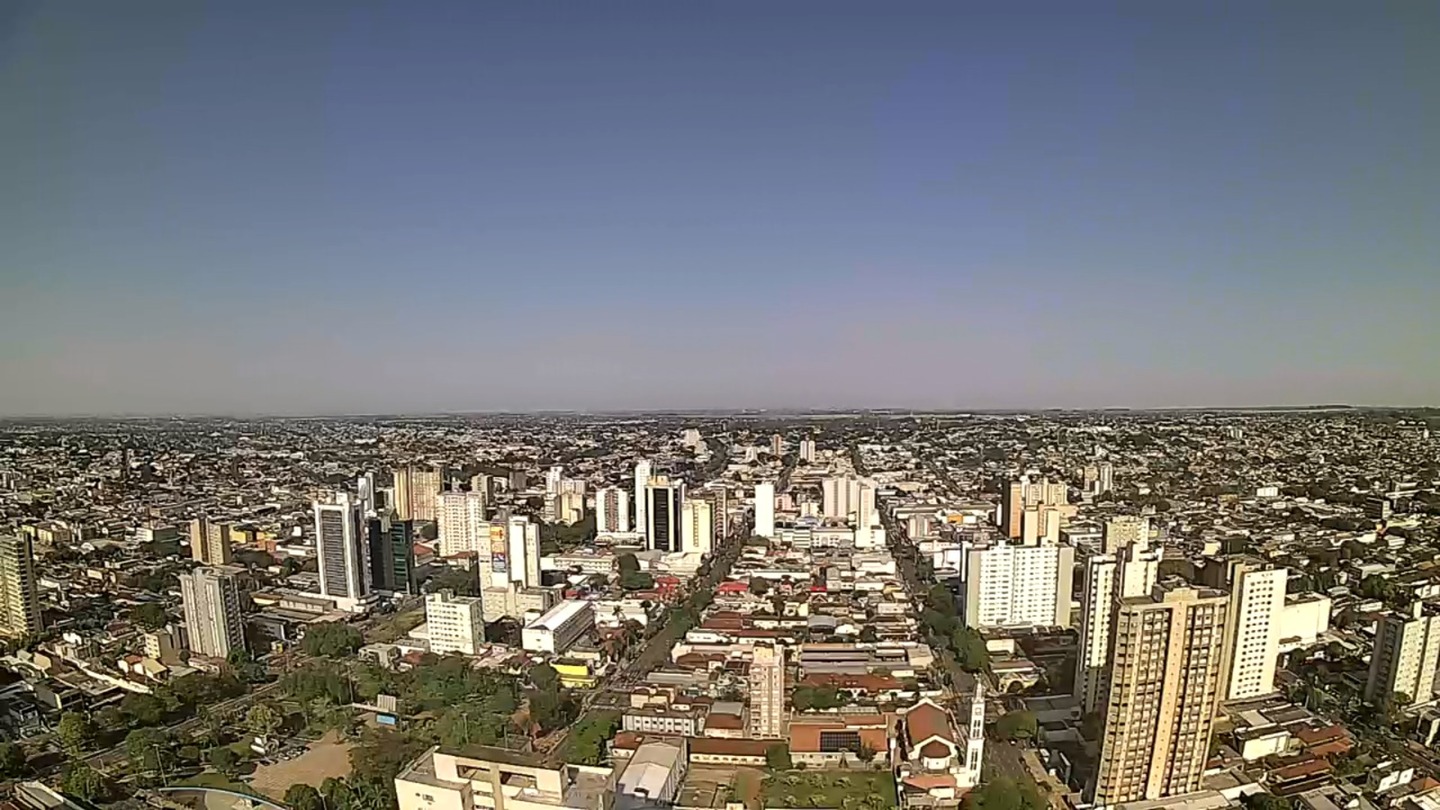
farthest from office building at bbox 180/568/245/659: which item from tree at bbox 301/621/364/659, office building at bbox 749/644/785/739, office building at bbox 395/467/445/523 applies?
office building at bbox 749/644/785/739

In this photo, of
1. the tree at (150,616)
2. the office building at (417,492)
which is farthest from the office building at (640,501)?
the tree at (150,616)

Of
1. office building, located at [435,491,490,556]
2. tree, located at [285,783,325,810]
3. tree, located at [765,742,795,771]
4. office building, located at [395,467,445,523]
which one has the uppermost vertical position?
office building, located at [395,467,445,523]

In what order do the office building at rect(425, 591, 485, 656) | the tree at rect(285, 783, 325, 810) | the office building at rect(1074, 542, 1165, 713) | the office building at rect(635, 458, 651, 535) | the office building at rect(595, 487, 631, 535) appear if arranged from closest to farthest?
1. the tree at rect(285, 783, 325, 810)
2. the office building at rect(1074, 542, 1165, 713)
3. the office building at rect(425, 591, 485, 656)
4. the office building at rect(635, 458, 651, 535)
5. the office building at rect(595, 487, 631, 535)

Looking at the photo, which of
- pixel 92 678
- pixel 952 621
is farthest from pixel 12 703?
pixel 952 621

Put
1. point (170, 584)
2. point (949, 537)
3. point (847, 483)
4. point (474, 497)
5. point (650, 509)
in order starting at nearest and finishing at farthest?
point (170, 584) < point (949, 537) < point (474, 497) < point (650, 509) < point (847, 483)

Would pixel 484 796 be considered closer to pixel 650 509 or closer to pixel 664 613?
pixel 664 613

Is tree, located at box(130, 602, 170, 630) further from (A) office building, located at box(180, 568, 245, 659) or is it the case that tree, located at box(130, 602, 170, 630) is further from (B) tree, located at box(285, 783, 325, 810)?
(B) tree, located at box(285, 783, 325, 810)

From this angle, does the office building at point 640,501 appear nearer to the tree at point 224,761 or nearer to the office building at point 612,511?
the office building at point 612,511
